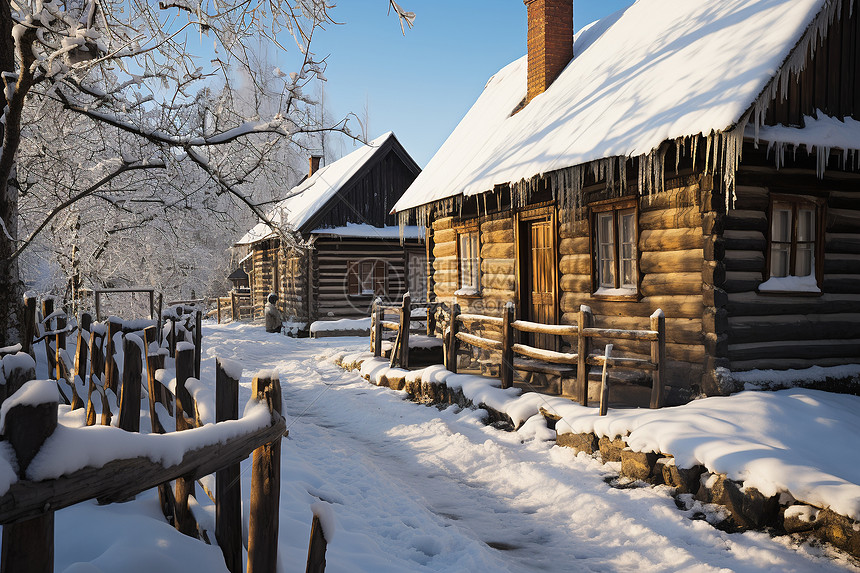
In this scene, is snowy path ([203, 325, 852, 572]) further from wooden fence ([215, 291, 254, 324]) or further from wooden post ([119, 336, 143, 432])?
wooden fence ([215, 291, 254, 324])

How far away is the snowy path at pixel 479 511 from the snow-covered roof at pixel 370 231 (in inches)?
535

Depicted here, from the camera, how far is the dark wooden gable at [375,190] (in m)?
22.2

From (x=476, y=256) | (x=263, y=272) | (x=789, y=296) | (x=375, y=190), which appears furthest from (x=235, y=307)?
(x=789, y=296)

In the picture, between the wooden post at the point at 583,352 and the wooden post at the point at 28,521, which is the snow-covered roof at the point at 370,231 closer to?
the wooden post at the point at 583,352

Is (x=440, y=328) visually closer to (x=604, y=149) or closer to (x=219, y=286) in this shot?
(x=604, y=149)

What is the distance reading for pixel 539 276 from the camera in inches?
439

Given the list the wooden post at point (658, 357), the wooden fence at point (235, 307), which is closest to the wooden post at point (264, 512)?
the wooden post at point (658, 357)

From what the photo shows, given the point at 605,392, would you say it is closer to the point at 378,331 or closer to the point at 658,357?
the point at 658,357

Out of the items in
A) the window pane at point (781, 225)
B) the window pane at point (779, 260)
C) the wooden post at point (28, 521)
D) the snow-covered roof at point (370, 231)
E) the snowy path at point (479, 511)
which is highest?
the snow-covered roof at point (370, 231)

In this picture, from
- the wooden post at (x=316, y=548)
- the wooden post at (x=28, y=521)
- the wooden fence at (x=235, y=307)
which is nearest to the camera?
the wooden post at (x=28, y=521)

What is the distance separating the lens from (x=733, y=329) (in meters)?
7.69

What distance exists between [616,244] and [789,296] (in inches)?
96.9

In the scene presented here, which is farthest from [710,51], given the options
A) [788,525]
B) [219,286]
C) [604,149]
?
[219,286]

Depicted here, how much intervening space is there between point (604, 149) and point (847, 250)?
3956 mm
